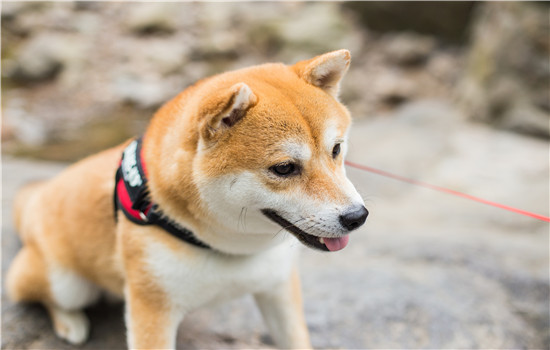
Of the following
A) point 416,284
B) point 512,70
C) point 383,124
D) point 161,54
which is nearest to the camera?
point 416,284

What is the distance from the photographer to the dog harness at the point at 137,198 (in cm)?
243

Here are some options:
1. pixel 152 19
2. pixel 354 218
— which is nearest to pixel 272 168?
pixel 354 218

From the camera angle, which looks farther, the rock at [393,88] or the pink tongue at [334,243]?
the rock at [393,88]

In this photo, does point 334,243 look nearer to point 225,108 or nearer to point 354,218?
point 354,218

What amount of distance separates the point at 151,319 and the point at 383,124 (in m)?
6.12

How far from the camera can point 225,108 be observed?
84.8 inches

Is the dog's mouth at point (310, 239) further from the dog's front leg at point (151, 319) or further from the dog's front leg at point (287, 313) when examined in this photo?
the dog's front leg at point (151, 319)

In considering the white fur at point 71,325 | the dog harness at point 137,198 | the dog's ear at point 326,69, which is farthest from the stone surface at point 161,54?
the dog's ear at point 326,69

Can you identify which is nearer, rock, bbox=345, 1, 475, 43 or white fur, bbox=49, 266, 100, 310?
white fur, bbox=49, 266, 100, 310

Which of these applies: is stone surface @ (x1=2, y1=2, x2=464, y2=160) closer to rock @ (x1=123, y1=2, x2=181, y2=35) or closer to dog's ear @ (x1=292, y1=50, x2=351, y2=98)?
rock @ (x1=123, y1=2, x2=181, y2=35)

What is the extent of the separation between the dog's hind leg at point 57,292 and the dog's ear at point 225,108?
4.71 feet

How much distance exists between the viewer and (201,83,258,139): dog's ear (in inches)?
83.4

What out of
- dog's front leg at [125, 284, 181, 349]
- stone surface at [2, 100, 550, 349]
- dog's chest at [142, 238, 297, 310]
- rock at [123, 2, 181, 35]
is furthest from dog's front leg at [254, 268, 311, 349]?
rock at [123, 2, 181, 35]

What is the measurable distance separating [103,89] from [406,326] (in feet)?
23.5
